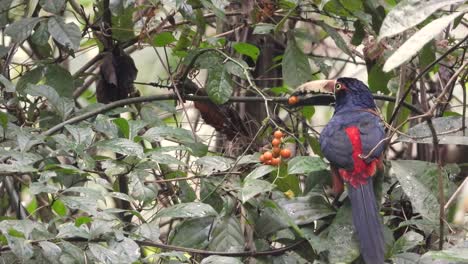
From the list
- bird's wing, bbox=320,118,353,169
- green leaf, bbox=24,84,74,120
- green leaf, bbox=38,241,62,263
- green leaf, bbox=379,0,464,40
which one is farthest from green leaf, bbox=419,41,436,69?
green leaf, bbox=38,241,62,263

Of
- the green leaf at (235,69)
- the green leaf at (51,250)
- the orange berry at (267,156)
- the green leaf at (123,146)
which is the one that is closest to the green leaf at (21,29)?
the green leaf at (123,146)

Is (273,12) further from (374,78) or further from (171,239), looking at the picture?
(171,239)

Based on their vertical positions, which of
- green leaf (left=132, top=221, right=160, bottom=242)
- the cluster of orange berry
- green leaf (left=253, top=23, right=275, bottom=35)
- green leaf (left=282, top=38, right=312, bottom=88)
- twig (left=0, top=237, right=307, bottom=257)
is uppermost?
green leaf (left=253, top=23, right=275, bottom=35)

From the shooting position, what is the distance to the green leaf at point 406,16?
5.75ft

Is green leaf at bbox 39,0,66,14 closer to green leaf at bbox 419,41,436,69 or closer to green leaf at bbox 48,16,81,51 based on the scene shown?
green leaf at bbox 48,16,81,51

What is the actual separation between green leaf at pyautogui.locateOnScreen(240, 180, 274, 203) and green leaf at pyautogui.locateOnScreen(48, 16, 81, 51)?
0.96 meters

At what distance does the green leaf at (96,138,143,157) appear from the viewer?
2.59m

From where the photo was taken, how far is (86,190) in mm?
2389

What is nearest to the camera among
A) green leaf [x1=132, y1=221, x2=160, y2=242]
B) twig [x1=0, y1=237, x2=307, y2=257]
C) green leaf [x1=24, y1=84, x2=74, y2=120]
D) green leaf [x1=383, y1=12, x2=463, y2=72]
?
green leaf [x1=383, y1=12, x2=463, y2=72]

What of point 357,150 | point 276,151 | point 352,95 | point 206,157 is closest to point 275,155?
point 276,151

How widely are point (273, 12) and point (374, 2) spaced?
49 cm

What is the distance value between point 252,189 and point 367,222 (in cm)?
57

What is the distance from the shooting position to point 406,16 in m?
1.78

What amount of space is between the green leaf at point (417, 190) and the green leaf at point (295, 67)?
739 mm
